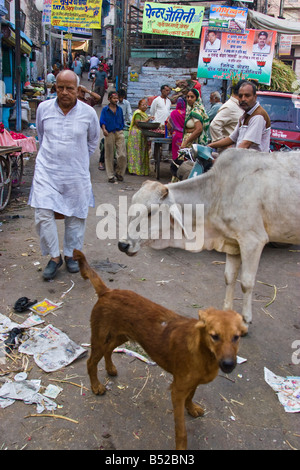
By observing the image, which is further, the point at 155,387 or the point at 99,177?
the point at 99,177

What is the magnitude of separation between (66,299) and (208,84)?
527 inches

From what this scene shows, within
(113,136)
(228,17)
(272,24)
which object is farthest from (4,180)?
(272,24)

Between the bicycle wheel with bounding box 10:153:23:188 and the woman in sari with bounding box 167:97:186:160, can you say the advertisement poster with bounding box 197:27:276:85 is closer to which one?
the woman in sari with bounding box 167:97:186:160

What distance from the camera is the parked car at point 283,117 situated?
25.1ft

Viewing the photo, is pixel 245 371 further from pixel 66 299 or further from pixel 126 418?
pixel 66 299

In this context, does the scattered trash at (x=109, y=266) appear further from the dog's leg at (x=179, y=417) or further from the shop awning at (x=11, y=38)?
the shop awning at (x=11, y=38)

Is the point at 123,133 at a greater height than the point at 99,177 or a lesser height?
greater

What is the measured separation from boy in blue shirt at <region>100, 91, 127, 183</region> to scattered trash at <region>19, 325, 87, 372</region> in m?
6.60

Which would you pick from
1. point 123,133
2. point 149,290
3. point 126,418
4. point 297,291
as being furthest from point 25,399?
point 123,133

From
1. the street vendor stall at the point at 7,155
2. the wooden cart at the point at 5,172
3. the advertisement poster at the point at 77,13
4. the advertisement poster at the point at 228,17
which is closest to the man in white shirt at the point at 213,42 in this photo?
the advertisement poster at the point at 228,17

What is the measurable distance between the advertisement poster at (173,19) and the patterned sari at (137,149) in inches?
217

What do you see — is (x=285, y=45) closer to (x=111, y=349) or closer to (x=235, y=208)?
(x=235, y=208)
